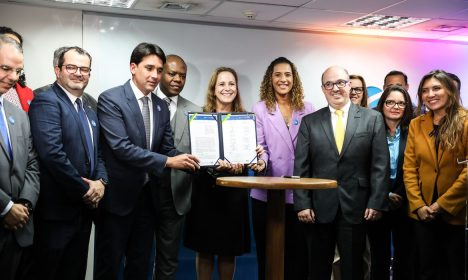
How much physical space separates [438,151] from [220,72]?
179 centimetres

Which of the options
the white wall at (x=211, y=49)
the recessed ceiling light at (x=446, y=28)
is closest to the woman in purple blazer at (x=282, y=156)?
the white wall at (x=211, y=49)

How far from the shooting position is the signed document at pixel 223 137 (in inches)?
144

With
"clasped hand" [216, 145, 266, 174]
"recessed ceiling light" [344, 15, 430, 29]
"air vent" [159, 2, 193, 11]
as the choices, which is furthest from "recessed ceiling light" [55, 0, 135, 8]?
"recessed ceiling light" [344, 15, 430, 29]

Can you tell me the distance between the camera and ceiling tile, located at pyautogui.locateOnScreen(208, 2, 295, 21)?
4.77 metres

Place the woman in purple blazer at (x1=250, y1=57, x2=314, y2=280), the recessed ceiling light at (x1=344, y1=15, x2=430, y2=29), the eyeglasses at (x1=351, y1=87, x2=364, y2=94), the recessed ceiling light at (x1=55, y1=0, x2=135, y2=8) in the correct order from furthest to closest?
the recessed ceiling light at (x1=344, y1=15, x2=430, y2=29)
the eyeglasses at (x1=351, y1=87, x2=364, y2=94)
the recessed ceiling light at (x1=55, y1=0, x2=135, y2=8)
the woman in purple blazer at (x1=250, y1=57, x2=314, y2=280)

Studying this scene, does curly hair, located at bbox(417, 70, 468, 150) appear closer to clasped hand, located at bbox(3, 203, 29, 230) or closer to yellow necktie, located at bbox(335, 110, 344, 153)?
yellow necktie, located at bbox(335, 110, 344, 153)

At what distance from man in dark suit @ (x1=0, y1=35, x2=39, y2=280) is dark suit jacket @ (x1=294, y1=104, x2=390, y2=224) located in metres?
1.82

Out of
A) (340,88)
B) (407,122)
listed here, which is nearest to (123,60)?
(340,88)

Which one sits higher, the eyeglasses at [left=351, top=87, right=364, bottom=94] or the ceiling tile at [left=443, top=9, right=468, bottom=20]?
the ceiling tile at [left=443, top=9, right=468, bottom=20]

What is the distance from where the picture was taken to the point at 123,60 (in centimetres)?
530

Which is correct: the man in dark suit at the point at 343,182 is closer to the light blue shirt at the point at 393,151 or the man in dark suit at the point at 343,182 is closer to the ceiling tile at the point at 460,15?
the light blue shirt at the point at 393,151

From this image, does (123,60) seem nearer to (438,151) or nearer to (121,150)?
(121,150)

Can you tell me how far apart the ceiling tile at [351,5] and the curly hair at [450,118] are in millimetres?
1176

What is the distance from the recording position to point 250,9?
16.1ft
